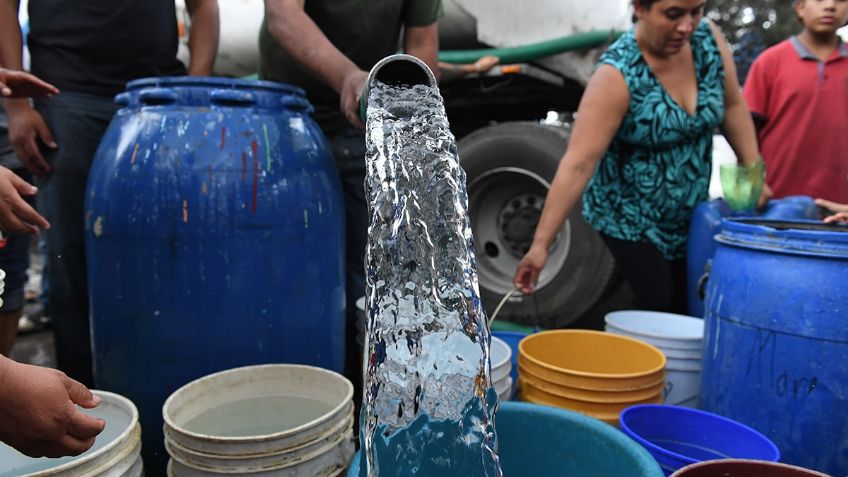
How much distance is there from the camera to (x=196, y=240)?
4.73 feet

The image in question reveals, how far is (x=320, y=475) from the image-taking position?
1.19 m

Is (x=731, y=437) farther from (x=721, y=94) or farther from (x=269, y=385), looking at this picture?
(x=721, y=94)

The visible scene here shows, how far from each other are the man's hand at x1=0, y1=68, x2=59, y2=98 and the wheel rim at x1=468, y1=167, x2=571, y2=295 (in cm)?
254

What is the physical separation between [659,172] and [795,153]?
1382 mm

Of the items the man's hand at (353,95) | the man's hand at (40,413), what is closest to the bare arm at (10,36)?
the man's hand at (353,95)

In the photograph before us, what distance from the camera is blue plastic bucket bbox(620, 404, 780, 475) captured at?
1292mm

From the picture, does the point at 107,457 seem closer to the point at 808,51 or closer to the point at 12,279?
the point at 12,279

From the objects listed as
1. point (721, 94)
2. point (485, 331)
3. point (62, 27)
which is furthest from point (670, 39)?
point (62, 27)

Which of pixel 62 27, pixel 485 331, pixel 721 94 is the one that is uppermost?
pixel 62 27

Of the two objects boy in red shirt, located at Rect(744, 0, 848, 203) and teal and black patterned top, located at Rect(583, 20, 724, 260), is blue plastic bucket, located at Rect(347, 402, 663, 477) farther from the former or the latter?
boy in red shirt, located at Rect(744, 0, 848, 203)

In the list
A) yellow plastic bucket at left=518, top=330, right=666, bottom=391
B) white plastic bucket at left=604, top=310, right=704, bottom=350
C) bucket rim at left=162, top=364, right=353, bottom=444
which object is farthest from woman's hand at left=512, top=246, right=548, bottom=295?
bucket rim at left=162, top=364, right=353, bottom=444

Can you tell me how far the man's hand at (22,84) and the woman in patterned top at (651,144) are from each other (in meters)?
1.53

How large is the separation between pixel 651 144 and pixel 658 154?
0.07 metres

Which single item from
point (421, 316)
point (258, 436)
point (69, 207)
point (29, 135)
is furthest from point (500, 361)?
point (29, 135)
